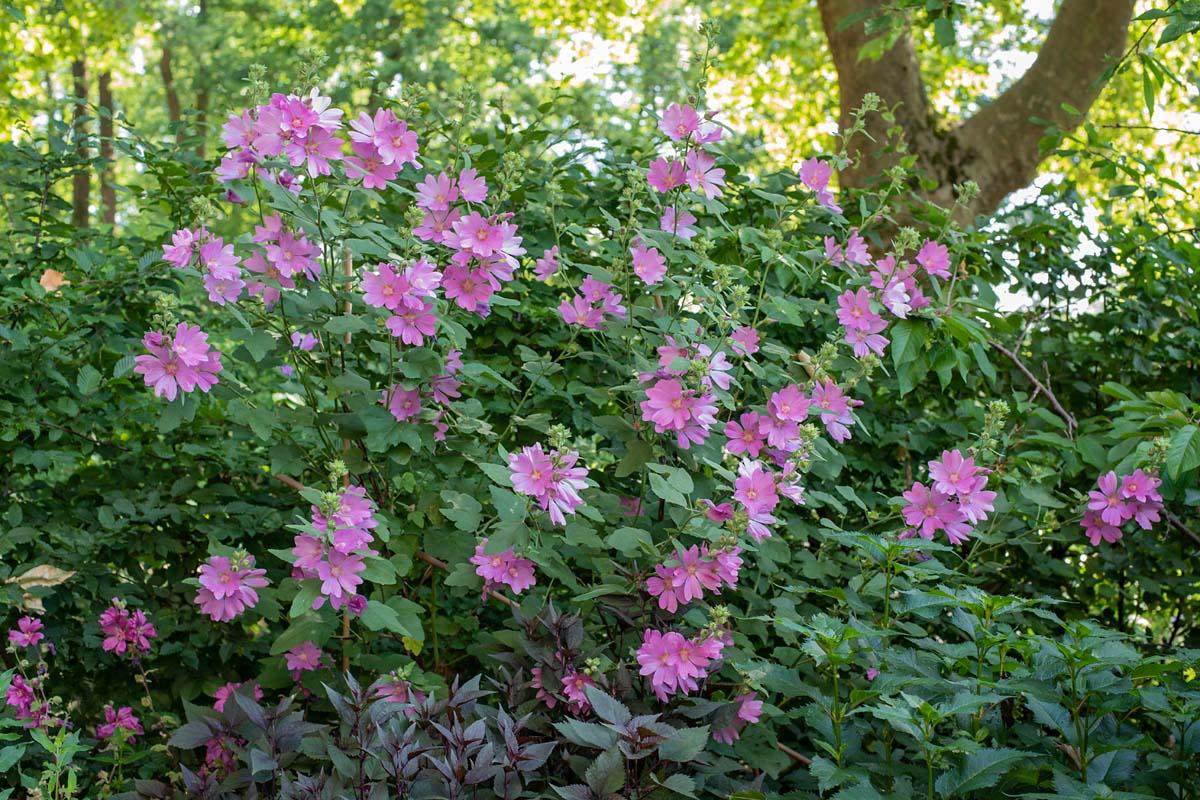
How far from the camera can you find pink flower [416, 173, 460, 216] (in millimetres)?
2447

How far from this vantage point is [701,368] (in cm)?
216

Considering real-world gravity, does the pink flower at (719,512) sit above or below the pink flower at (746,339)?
below

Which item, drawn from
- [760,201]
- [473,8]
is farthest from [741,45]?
[760,201]

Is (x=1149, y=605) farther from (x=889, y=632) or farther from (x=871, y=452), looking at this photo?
(x=889, y=632)

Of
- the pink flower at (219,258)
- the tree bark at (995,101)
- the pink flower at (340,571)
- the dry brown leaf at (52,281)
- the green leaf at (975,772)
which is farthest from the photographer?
the tree bark at (995,101)

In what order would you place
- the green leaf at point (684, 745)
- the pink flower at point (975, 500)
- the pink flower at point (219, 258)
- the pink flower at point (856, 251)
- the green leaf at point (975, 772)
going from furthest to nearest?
1. the pink flower at point (856, 251)
2. the pink flower at point (975, 500)
3. the pink flower at point (219, 258)
4. the green leaf at point (684, 745)
5. the green leaf at point (975, 772)

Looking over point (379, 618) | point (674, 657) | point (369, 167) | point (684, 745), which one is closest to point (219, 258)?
point (369, 167)

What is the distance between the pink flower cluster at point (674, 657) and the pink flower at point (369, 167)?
42.5 inches

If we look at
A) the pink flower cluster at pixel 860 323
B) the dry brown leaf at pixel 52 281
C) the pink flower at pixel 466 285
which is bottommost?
the pink flower cluster at pixel 860 323

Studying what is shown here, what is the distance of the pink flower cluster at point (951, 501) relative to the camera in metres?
2.39

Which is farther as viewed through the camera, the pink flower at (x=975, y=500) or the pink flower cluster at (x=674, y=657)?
the pink flower at (x=975, y=500)

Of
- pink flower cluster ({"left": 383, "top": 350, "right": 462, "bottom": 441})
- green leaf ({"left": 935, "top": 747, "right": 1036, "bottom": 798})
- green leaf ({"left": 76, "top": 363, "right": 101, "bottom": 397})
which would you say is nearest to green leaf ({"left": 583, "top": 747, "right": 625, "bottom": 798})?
green leaf ({"left": 935, "top": 747, "right": 1036, "bottom": 798})

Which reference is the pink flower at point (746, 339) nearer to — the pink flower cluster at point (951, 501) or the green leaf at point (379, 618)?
the pink flower cluster at point (951, 501)

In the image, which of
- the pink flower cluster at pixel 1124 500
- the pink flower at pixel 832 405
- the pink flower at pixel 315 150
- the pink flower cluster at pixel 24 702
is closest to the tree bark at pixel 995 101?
the pink flower cluster at pixel 1124 500
